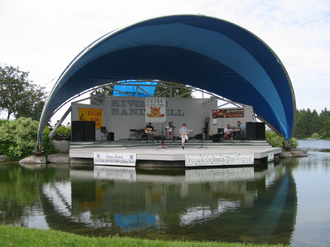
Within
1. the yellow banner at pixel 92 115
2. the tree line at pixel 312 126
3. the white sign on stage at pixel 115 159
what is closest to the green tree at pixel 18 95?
the yellow banner at pixel 92 115

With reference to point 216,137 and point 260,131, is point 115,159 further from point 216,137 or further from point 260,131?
point 260,131

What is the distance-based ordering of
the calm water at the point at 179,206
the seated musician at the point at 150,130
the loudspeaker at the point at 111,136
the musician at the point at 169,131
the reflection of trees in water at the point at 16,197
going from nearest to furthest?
the calm water at the point at 179,206
the reflection of trees in water at the point at 16,197
the seated musician at the point at 150,130
the musician at the point at 169,131
the loudspeaker at the point at 111,136

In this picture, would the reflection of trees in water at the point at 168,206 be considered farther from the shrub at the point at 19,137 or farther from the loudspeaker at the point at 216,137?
the loudspeaker at the point at 216,137

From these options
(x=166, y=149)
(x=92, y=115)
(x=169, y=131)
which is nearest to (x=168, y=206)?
(x=166, y=149)

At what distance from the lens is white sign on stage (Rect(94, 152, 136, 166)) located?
1121 cm

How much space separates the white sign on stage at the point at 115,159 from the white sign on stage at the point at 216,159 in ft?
7.65

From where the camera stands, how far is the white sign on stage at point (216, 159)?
1059cm

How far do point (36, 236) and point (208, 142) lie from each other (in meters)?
13.9

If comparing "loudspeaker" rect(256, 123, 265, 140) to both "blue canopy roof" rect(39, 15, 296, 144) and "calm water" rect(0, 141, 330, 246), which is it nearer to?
"blue canopy roof" rect(39, 15, 296, 144)

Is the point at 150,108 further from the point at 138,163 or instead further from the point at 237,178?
the point at 237,178

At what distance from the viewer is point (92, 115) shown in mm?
18500

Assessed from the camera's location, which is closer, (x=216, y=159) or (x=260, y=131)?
(x=216, y=159)

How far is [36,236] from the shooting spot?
3.44 metres

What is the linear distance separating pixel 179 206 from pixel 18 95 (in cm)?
3302
